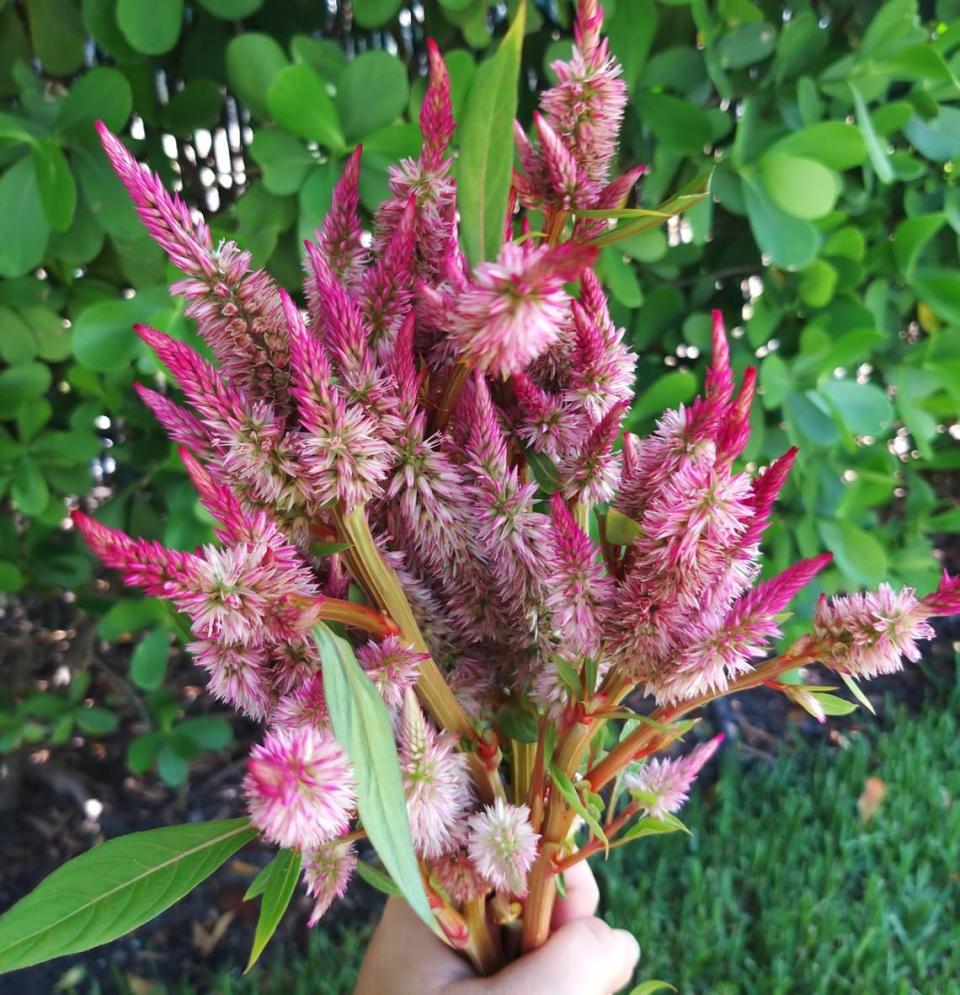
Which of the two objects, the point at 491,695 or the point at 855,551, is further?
the point at 855,551

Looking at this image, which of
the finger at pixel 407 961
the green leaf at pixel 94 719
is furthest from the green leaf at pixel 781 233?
the green leaf at pixel 94 719

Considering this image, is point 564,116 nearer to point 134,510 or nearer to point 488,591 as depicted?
point 488,591

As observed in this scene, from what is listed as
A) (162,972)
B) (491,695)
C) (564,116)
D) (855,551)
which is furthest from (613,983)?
(162,972)

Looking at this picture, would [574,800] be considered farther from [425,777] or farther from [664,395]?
[664,395]

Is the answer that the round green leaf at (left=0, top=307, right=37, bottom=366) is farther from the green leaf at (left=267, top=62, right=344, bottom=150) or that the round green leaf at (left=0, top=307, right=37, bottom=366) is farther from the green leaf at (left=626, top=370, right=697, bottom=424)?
the green leaf at (left=626, top=370, right=697, bottom=424)

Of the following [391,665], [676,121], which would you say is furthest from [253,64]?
[391,665]

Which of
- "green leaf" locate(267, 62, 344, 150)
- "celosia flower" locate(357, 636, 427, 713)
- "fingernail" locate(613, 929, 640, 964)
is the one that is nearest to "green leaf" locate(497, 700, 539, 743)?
"celosia flower" locate(357, 636, 427, 713)
